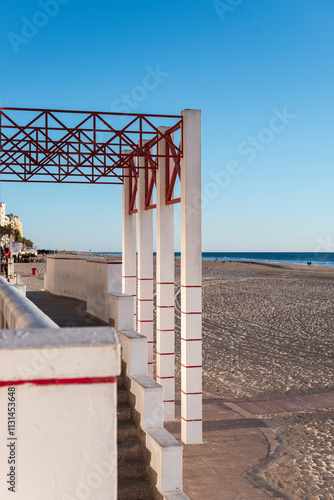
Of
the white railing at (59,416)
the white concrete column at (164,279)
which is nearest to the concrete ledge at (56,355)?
the white railing at (59,416)

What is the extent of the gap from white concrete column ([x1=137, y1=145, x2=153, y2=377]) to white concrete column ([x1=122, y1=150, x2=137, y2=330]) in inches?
60.2

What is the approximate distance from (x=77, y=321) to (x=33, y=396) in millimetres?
9861

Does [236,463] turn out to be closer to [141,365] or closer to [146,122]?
[141,365]

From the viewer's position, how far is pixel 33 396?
253 centimetres

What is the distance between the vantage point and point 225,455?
1025 cm

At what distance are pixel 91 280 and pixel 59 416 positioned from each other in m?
10.6

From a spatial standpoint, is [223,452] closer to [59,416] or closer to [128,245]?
[128,245]

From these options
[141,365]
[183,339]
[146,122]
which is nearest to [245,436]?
[183,339]

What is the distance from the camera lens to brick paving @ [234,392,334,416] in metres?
13.0

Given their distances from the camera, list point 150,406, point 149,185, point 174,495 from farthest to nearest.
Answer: point 149,185 → point 150,406 → point 174,495

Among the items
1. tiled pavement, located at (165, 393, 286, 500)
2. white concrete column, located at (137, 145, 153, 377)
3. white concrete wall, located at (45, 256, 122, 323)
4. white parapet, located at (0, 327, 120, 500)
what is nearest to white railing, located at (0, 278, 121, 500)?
white parapet, located at (0, 327, 120, 500)

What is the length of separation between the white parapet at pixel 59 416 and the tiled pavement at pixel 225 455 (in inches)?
260

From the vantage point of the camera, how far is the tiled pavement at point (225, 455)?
28.6 ft

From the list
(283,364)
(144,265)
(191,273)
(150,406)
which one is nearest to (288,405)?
(283,364)
